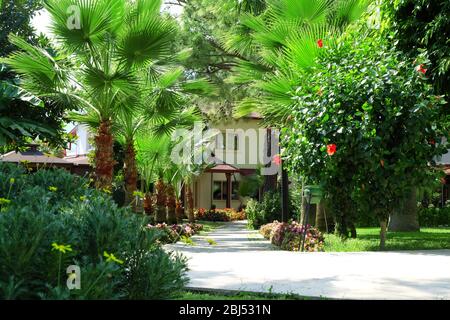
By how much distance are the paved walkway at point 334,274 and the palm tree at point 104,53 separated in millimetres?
3710

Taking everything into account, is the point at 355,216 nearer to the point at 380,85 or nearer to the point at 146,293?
the point at 380,85

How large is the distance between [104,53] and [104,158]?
1.99 meters

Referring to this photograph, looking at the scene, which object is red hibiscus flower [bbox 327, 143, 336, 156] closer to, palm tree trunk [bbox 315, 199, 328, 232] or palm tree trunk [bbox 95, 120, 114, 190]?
palm tree trunk [bbox 95, 120, 114, 190]

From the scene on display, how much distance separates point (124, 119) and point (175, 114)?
1293mm

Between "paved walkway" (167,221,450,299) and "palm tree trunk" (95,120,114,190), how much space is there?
3.06 metres

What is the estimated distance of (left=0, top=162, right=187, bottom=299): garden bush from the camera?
111 inches

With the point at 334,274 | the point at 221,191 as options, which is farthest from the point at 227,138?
the point at 334,274

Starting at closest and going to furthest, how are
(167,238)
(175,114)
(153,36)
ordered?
(153,36)
(167,238)
(175,114)

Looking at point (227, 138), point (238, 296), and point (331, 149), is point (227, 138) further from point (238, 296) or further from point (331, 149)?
point (238, 296)

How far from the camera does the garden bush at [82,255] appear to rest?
111 inches
